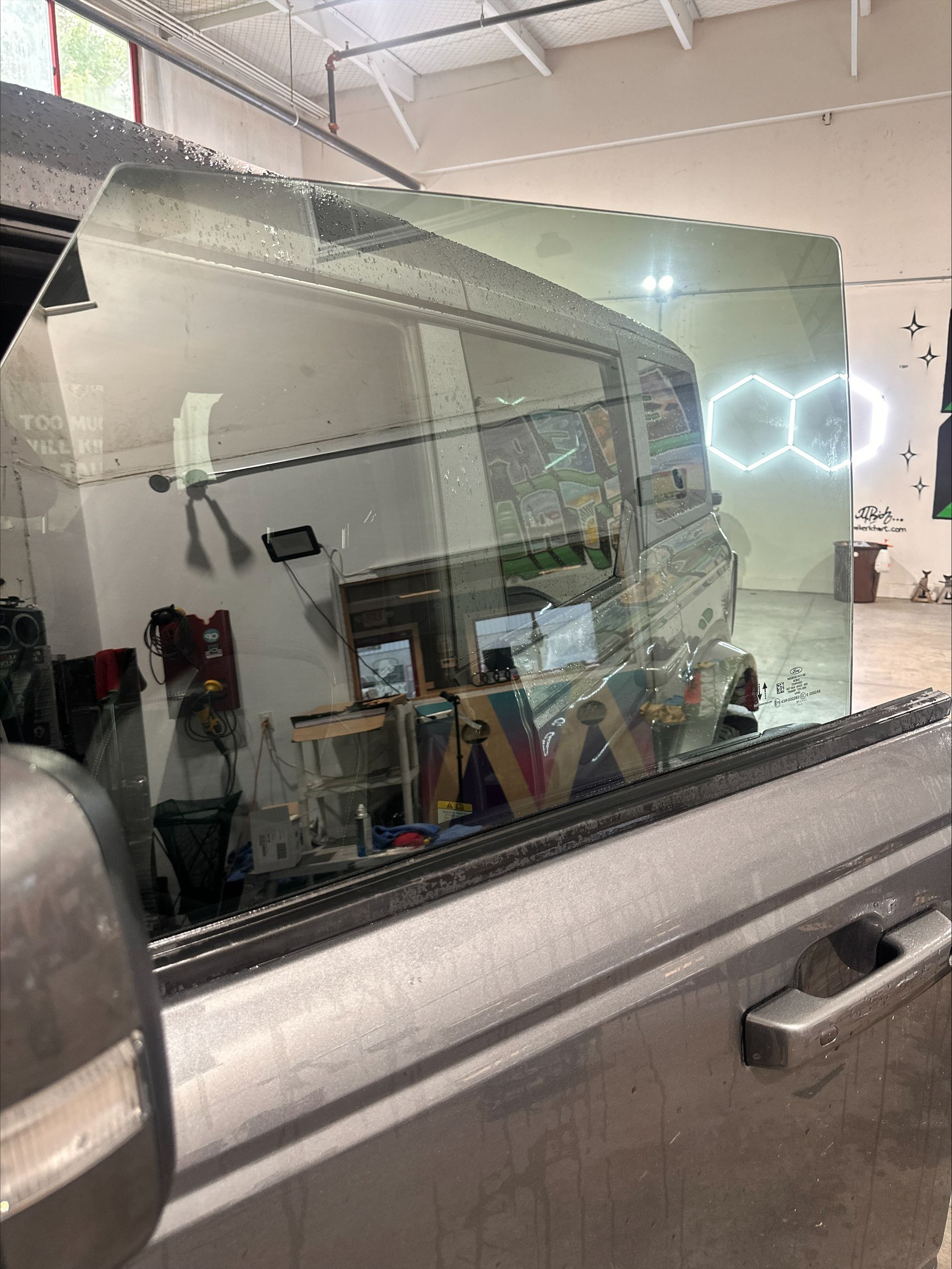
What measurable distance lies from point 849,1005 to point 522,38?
8822mm

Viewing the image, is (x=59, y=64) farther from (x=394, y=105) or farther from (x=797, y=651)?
(x=797, y=651)

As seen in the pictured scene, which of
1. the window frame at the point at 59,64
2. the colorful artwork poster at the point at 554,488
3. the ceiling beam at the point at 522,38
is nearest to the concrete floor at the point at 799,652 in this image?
the colorful artwork poster at the point at 554,488

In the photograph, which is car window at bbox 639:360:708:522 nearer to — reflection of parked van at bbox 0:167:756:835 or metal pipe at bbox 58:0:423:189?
reflection of parked van at bbox 0:167:756:835

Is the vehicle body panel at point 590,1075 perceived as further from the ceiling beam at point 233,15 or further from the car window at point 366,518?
the ceiling beam at point 233,15

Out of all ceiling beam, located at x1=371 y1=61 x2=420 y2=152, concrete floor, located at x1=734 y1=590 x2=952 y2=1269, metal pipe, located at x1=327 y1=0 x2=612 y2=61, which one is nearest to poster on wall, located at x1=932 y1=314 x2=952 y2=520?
metal pipe, located at x1=327 y1=0 x2=612 y2=61

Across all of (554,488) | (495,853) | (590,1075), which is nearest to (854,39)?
(554,488)

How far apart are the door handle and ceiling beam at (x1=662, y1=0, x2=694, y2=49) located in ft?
26.9

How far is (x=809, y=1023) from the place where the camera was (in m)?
0.84

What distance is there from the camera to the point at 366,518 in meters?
0.85

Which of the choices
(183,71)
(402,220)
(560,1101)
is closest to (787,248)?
(402,220)

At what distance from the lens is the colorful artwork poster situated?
947 millimetres

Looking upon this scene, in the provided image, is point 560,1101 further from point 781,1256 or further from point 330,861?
point 781,1256

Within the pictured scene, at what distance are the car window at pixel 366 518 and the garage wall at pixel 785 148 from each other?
7287 mm

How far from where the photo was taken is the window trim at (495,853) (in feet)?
2.09
